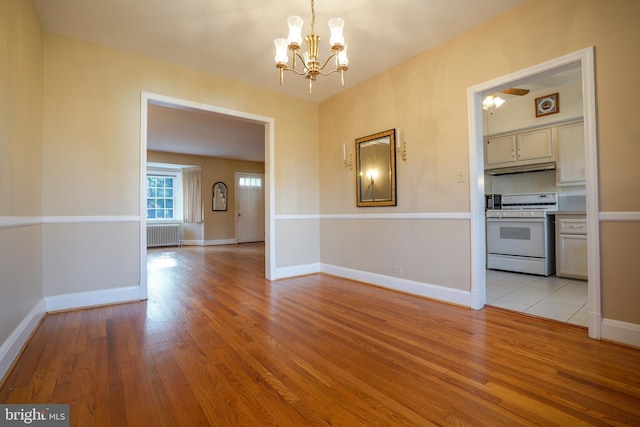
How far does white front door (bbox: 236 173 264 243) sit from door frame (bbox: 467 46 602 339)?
25.2 ft

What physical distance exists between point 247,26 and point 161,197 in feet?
25.0

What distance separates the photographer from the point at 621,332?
2.02m

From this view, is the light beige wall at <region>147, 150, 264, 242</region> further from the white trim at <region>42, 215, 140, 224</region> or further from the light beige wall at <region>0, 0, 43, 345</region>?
the light beige wall at <region>0, 0, 43, 345</region>

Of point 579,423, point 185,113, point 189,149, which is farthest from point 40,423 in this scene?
point 189,149

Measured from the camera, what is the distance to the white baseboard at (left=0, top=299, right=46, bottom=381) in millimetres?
1689

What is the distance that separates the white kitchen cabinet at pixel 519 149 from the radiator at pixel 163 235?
812 centimetres

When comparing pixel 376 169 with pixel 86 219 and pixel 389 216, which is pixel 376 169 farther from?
pixel 86 219

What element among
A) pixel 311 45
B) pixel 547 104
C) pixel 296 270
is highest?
pixel 547 104

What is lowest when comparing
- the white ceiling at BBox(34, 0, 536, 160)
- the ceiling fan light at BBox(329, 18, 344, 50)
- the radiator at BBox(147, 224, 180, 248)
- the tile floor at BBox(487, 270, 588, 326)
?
the tile floor at BBox(487, 270, 588, 326)

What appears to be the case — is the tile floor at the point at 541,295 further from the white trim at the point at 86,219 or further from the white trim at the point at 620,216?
the white trim at the point at 86,219

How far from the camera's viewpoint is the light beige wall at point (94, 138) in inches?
109

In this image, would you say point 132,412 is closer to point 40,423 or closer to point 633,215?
point 40,423

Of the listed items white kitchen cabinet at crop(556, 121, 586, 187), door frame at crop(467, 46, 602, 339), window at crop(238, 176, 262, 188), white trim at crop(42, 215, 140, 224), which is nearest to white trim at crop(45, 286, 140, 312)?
white trim at crop(42, 215, 140, 224)

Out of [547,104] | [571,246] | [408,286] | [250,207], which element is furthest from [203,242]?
[547,104]
